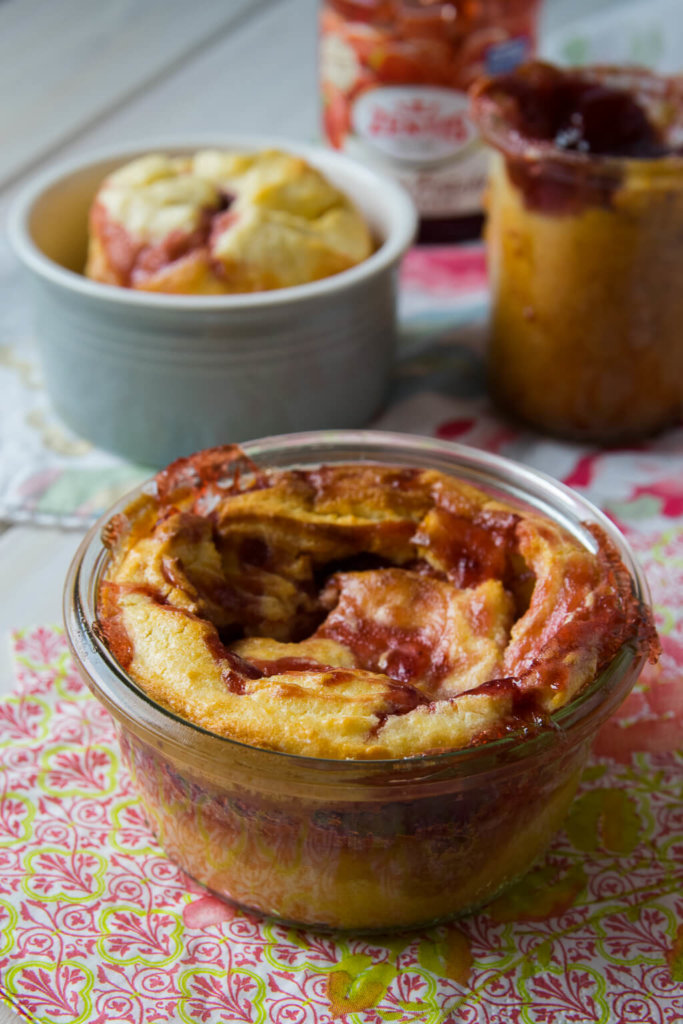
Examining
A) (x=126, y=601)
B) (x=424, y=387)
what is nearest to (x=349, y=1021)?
(x=126, y=601)

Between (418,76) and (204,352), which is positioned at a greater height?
(418,76)

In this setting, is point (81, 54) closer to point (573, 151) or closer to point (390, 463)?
point (573, 151)

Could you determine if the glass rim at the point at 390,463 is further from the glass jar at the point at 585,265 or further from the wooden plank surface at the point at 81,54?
the wooden plank surface at the point at 81,54

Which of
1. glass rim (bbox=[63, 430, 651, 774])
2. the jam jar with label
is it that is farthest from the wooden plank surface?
glass rim (bbox=[63, 430, 651, 774])

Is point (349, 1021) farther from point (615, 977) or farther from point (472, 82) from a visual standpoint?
point (472, 82)

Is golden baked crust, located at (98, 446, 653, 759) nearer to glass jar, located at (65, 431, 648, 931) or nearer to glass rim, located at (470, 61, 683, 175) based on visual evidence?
glass jar, located at (65, 431, 648, 931)

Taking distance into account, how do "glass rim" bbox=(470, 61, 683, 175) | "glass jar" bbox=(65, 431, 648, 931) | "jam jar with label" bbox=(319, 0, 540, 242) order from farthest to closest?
"jam jar with label" bbox=(319, 0, 540, 242) < "glass rim" bbox=(470, 61, 683, 175) < "glass jar" bbox=(65, 431, 648, 931)

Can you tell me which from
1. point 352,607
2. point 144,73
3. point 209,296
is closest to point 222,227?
point 209,296
